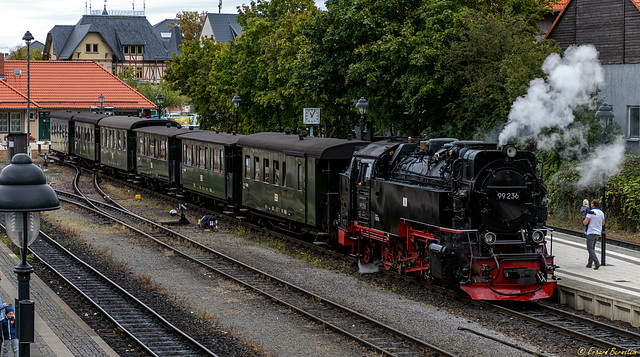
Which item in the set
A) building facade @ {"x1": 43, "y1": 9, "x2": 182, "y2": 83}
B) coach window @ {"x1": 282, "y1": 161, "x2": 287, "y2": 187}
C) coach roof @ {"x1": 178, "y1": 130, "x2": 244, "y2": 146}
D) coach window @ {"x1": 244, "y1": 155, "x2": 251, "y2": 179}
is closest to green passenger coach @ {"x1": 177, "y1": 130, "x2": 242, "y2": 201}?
coach roof @ {"x1": 178, "y1": 130, "x2": 244, "y2": 146}

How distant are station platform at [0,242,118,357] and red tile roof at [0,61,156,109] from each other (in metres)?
43.6

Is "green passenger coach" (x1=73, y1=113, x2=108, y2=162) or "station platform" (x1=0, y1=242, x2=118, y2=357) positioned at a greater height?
"green passenger coach" (x1=73, y1=113, x2=108, y2=162)

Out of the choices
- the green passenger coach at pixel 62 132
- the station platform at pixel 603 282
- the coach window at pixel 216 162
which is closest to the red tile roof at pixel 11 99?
the green passenger coach at pixel 62 132

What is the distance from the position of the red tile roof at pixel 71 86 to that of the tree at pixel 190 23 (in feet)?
134

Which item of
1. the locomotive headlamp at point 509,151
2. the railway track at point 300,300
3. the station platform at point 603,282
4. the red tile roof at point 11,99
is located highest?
the red tile roof at point 11,99

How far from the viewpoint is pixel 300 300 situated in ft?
51.2

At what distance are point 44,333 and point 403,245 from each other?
7587 mm

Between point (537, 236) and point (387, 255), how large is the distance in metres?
3.86

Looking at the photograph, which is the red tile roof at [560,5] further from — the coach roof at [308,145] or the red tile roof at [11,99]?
the red tile roof at [11,99]

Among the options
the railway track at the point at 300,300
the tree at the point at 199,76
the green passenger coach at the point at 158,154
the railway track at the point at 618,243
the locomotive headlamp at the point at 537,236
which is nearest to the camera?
the railway track at the point at 300,300

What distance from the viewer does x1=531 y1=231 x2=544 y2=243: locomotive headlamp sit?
14.9 metres

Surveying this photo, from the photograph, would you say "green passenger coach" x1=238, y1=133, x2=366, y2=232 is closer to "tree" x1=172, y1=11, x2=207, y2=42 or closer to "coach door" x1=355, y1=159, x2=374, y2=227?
"coach door" x1=355, y1=159, x2=374, y2=227

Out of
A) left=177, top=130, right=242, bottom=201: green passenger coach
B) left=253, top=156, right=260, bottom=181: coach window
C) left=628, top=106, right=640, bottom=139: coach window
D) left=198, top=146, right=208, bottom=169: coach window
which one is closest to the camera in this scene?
left=253, top=156, right=260, bottom=181: coach window

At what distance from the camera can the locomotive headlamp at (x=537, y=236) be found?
14875 mm
